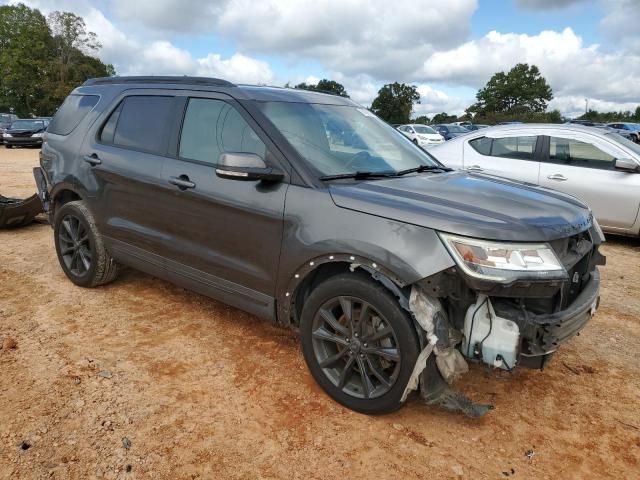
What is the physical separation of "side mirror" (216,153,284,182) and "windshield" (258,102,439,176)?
0.87 feet

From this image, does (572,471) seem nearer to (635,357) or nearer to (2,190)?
(635,357)

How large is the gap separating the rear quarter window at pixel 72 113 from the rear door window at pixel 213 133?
1.41 meters

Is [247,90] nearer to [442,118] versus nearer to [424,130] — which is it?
[424,130]

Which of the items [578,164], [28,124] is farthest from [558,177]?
[28,124]

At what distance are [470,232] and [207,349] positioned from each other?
2072 mm

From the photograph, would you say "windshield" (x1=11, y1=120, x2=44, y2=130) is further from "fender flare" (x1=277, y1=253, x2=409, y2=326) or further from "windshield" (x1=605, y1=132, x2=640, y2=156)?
"fender flare" (x1=277, y1=253, x2=409, y2=326)

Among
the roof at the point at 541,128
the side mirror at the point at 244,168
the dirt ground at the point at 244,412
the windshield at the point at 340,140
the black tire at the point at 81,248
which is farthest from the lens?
the roof at the point at 541,128

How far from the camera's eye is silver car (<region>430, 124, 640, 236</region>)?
21.2 ft

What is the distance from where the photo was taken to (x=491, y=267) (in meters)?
2.35

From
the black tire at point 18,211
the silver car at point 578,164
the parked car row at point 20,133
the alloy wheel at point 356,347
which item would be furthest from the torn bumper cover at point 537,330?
the parked car row at point 20,133

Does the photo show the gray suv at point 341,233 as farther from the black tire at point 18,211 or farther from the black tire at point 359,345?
the black tire at point 18,211

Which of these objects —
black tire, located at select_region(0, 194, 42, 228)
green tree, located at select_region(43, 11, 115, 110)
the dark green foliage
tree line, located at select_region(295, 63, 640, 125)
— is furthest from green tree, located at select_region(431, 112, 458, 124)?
black tire, located at select_region(0, 194, 42, 228)

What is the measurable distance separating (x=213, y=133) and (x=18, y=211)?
4.58m

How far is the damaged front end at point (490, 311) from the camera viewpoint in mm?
2363
